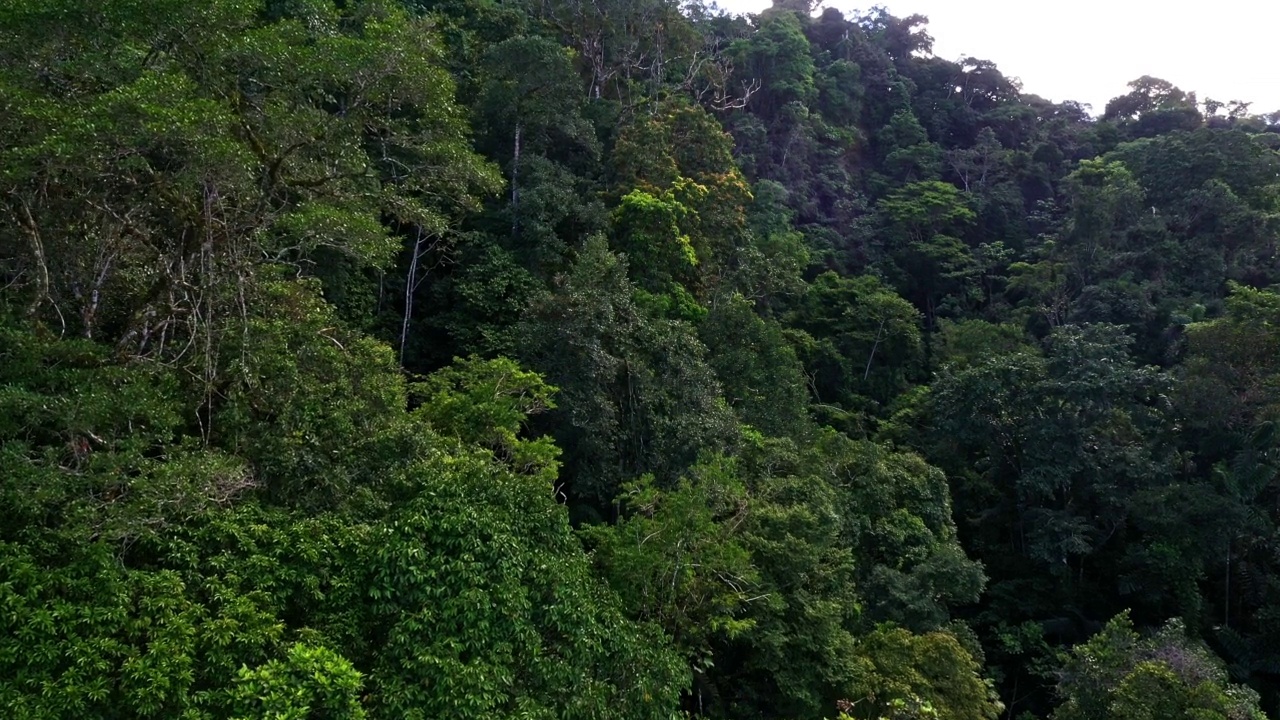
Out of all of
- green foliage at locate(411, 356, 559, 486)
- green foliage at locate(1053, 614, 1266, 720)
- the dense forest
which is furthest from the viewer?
green foliage at locate(411, 356, 559, 486)

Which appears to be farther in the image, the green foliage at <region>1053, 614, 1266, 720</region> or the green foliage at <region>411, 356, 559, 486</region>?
the green foliage at <region>411, 356, 559, 486</region>

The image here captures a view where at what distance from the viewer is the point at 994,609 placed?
16656mm

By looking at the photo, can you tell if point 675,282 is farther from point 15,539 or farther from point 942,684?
point 15,539

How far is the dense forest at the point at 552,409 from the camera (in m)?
6.25

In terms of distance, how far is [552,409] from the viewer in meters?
12.7

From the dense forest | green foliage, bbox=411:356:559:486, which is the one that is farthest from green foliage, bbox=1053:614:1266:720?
green foliage, bbox=411:356:559:486

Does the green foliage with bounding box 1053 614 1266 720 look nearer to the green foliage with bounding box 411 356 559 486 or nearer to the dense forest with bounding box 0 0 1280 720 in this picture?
the dense forest with bounding box 0 0 1280 720

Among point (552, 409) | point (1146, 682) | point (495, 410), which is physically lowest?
point (1146, 682)

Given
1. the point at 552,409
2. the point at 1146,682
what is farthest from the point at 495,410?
the point at 1146,682

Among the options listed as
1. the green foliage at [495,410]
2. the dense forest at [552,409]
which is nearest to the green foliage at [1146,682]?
the dense forest at [552,409]

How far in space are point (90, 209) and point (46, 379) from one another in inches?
77.1

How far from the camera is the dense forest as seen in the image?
625 centimetres

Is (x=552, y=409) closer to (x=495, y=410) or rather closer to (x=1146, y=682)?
(x=495, y=410)

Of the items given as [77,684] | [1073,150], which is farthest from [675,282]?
[1073,150]
